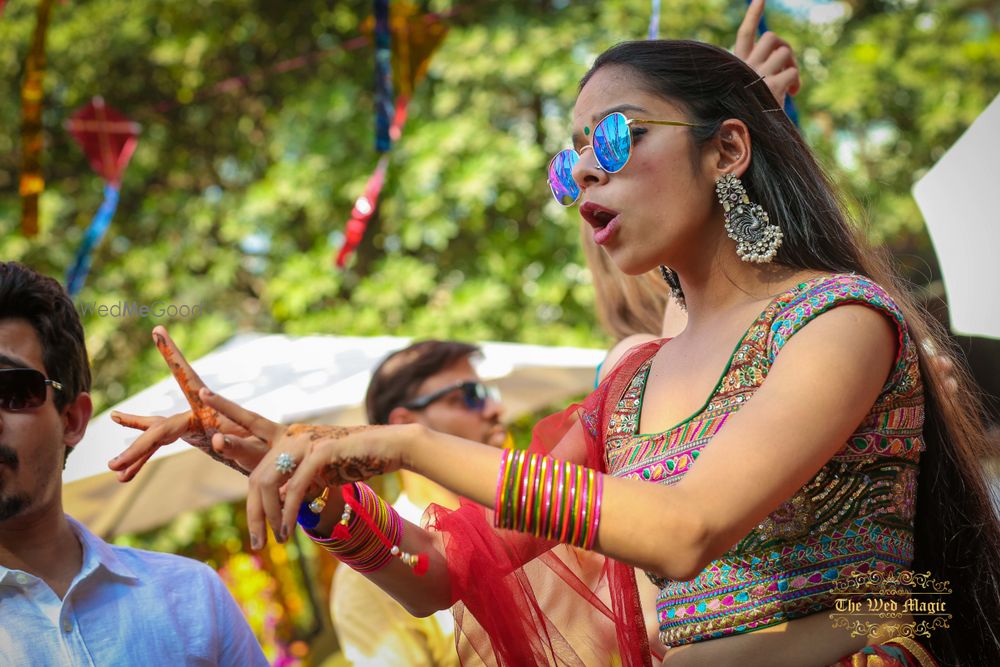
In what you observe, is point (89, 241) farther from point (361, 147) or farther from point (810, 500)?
point (810, 500)

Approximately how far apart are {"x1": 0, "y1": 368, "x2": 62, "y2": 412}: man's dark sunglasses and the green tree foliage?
4.74 meters

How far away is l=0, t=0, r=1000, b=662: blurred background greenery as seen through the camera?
7.45 meters

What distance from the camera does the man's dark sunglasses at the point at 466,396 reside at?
3.89 metres

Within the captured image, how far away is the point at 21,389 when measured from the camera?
7.14ft

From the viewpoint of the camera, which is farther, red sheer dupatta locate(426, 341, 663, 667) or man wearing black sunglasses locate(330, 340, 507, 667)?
man wearing black sunglasses locate(330, 340, 507, 667)

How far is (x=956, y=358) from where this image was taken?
79.4 inches

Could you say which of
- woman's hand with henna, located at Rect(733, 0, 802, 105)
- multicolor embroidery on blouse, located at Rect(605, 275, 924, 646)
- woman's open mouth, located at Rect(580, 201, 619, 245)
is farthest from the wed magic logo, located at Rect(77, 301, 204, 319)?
multicolor embroidery on blouse, located at Rect(605, 275, 924, 646)

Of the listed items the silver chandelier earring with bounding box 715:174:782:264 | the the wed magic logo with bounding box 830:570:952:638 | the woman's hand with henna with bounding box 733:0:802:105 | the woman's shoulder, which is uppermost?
the woman's hand with henna with bounding box 733:0:802:105

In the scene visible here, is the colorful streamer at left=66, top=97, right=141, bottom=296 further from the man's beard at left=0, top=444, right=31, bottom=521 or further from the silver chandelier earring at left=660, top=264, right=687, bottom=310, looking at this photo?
the silver chandelier earring at left=660, top=264, right=687, bottom=310

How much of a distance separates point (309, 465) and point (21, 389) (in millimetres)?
1085

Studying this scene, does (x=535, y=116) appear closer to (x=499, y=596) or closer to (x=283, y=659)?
(x=283, y=659)

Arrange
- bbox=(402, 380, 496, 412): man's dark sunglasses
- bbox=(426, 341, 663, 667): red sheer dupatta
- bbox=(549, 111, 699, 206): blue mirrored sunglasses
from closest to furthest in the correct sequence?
bbox=(549, 111, 699, 206): blue mirrored sunglasses
bbox=(426, 341, 663, 667): red sheer dupatta
bbox=(402, 380, 496, 412): man's dark sunglasses

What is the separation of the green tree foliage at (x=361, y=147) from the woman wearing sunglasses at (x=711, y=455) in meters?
5.18

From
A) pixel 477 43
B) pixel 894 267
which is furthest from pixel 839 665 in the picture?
pixel 477 43
